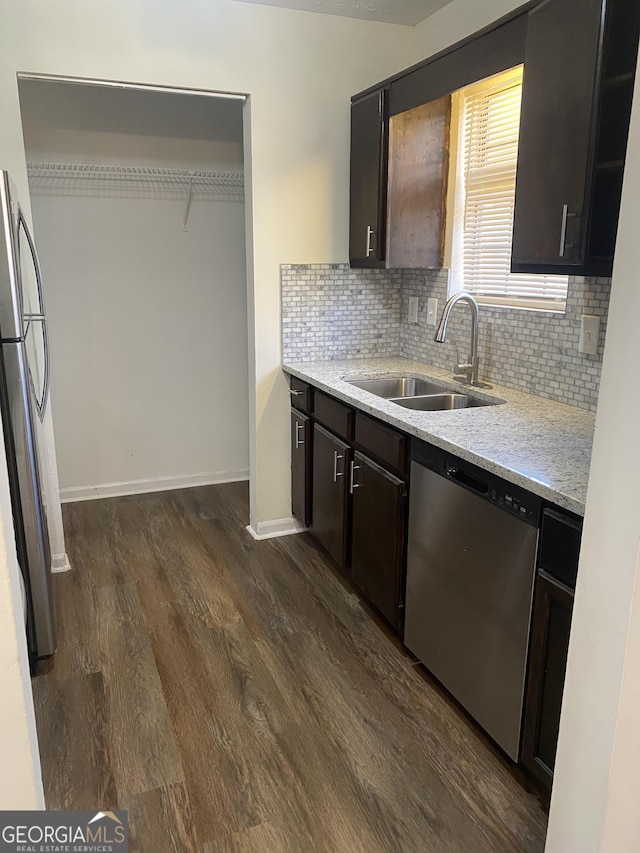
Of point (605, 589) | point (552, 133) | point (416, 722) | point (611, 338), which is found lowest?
point (416, 722)

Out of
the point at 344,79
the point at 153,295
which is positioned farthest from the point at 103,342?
the point at 344,79

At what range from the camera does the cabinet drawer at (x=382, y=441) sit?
2.20 metres

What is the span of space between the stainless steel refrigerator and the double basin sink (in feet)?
4.40

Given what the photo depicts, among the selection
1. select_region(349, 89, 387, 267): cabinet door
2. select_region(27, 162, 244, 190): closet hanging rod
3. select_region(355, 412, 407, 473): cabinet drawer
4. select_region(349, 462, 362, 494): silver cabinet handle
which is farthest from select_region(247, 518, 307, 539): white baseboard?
select_region(27, 162, 244, 190): closet hanging rod

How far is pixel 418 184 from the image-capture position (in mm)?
2838

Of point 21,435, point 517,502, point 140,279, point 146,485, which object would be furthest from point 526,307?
point 146,485

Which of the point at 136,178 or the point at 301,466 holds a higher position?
the point at 136,178

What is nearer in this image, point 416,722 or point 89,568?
point 416,722

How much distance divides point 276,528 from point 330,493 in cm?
68

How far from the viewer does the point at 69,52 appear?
2598mm

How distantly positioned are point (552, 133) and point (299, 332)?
1625 millimetres

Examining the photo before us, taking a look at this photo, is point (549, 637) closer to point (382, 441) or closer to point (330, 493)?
point (382, 441)

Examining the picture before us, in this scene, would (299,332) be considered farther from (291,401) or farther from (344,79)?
(344,79)

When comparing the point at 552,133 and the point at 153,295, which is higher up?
the point at 552,133
